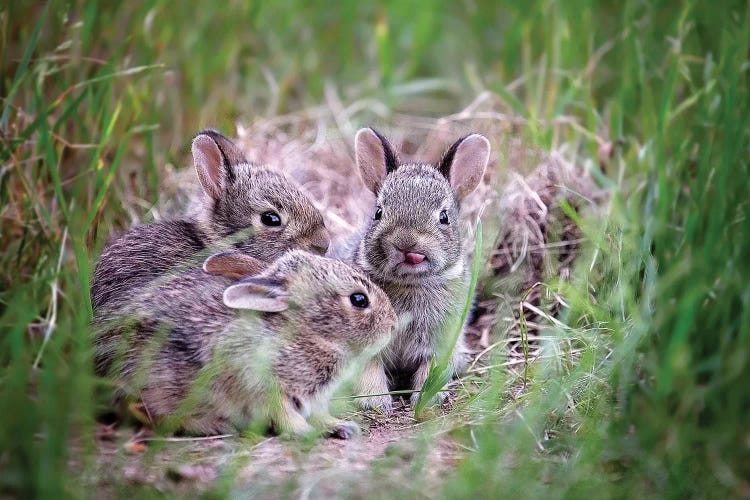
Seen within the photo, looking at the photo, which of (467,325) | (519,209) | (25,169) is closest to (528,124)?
(519,209)

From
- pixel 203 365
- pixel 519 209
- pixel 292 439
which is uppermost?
A: pixel 519 209

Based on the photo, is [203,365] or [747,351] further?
[203,365]

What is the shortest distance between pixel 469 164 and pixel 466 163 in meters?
0.02

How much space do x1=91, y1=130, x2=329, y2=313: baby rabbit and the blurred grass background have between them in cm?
40

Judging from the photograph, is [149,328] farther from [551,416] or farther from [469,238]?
[469,238]

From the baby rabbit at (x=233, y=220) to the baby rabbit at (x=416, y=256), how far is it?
0.42 m

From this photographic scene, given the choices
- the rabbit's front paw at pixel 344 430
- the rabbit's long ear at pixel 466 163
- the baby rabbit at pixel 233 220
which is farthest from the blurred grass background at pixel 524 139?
the rabbit's long ear at pixel 466 163

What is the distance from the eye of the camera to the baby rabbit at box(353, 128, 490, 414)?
4965mm

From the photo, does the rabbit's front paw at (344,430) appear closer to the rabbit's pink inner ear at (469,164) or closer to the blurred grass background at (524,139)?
the blurred grass background at (524,139)

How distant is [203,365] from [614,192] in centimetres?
293

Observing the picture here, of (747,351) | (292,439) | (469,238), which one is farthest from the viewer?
(469,238)

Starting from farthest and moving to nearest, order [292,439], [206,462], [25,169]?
1. [25,169]
2. [292,439]
3. [206,462]

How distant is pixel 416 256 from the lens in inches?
193

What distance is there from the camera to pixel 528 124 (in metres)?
6.55
